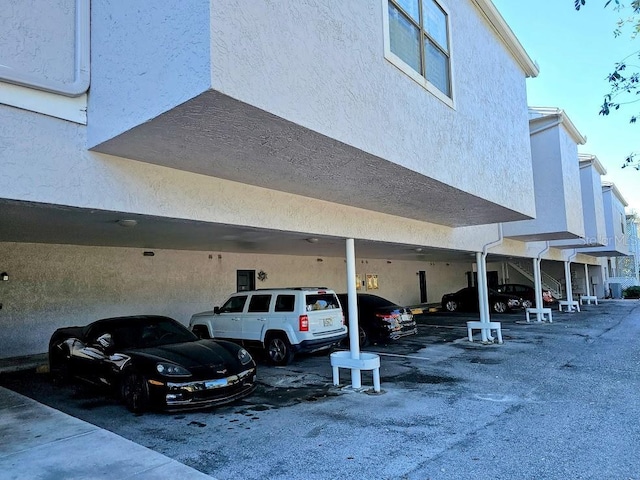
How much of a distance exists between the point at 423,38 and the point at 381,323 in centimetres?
764

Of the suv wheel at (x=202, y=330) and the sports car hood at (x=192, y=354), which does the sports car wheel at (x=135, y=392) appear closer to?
the sports car hood at (x=192, y=354)

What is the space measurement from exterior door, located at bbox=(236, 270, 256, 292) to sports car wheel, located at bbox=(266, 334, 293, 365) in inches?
193

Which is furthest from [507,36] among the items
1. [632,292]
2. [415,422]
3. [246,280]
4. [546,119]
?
[632,292]

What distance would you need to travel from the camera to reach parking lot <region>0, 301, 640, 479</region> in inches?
168

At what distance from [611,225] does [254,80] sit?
32.2m

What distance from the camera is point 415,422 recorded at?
18.4 feet

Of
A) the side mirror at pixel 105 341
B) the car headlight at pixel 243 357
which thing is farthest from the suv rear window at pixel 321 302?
the side mirror at pixel 105 341

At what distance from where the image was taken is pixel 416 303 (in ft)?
77.6

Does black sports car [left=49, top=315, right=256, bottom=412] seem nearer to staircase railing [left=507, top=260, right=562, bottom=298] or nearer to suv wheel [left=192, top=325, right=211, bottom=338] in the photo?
suv wheel [left=192, top=325, right=211, bottom=338]

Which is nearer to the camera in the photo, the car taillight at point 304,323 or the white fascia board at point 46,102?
the white fascia board at point 46,102

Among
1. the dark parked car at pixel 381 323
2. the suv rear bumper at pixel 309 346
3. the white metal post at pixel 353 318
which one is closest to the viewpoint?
the white metal post at pixel 353 318

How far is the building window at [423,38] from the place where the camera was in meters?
5.96

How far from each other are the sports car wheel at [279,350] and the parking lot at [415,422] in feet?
1.40

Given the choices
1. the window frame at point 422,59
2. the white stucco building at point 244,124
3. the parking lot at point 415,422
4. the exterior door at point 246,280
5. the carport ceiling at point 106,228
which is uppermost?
the window frame at point 422,59
